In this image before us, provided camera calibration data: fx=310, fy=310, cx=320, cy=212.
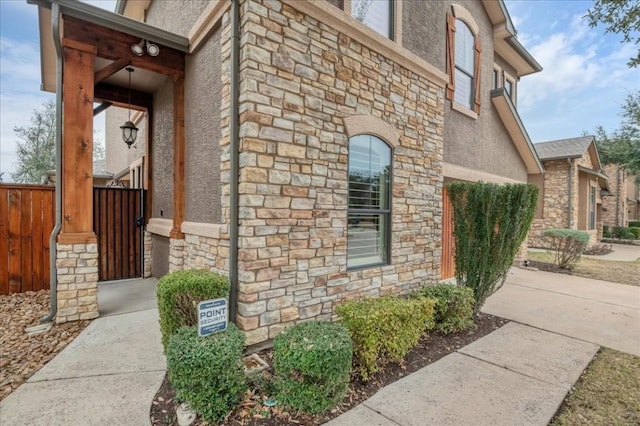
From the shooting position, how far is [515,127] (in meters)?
9.71

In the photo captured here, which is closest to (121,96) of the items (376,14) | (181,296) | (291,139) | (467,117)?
(291,139)

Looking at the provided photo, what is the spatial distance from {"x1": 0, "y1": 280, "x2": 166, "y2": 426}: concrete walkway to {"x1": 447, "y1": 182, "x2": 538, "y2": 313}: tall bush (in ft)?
15.5

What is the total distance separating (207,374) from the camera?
8.09ft

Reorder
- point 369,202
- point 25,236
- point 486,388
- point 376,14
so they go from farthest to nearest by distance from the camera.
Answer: point 25,236
point 376,14
point 369,202
point 486,388

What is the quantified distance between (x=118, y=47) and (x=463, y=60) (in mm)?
7507

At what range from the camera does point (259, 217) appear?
3723 millimetres

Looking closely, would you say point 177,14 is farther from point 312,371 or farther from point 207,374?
point 312,371

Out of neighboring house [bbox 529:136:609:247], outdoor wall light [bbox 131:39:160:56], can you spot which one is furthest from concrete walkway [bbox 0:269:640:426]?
neighboring house [bbox 529:136:609:247]

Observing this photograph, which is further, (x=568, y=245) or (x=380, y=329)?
(x=568, y=245)

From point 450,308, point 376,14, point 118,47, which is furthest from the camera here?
point 376,14

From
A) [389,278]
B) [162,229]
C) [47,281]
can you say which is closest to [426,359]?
[389,278]

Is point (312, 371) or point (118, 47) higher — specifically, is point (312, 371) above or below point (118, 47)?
below

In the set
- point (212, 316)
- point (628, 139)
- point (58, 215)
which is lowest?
point (212, 316)

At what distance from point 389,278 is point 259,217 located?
278cm
